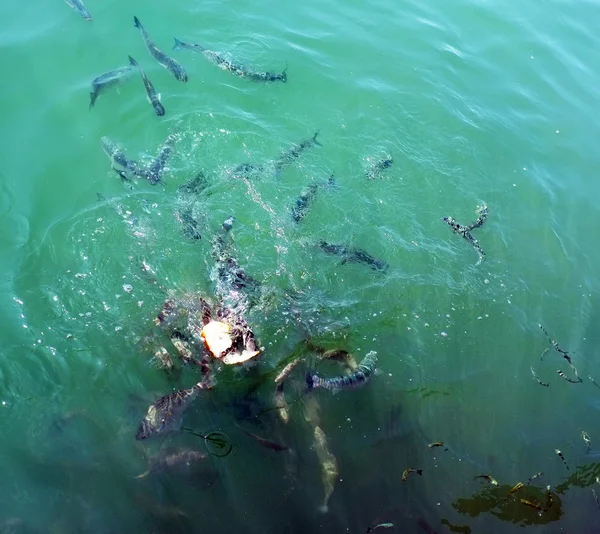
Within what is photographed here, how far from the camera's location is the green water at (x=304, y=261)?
6332 mm

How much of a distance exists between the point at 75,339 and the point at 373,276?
4611 mm

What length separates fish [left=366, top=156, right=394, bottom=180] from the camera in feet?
30.8

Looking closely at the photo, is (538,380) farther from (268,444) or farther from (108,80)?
(108,80)

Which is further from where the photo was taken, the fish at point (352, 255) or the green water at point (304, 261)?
the fish at point (352, 255)

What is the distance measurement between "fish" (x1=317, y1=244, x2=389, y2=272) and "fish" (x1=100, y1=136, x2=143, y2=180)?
343 centimetres

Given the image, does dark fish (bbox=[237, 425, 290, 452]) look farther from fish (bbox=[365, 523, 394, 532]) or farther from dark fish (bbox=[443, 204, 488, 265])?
dark fish (bbox=[443, 204, 488, 265])

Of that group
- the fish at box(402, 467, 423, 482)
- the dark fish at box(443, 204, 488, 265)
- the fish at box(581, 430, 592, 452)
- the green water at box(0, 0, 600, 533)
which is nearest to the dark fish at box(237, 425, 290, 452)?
the green water at box(0, 0, 600, 533)

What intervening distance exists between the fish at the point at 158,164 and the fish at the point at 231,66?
239cm

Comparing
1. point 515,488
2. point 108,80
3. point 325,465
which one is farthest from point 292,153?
point 515,488

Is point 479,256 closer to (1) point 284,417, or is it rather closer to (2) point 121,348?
(1) point 284,417

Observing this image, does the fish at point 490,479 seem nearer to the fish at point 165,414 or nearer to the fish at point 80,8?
the fish at point 165,414

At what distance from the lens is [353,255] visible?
8344mm

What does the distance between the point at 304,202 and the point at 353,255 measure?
1305mm

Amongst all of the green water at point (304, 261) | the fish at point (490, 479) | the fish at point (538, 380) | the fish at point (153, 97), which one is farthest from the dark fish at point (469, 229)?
the fish at point (153, 97)
